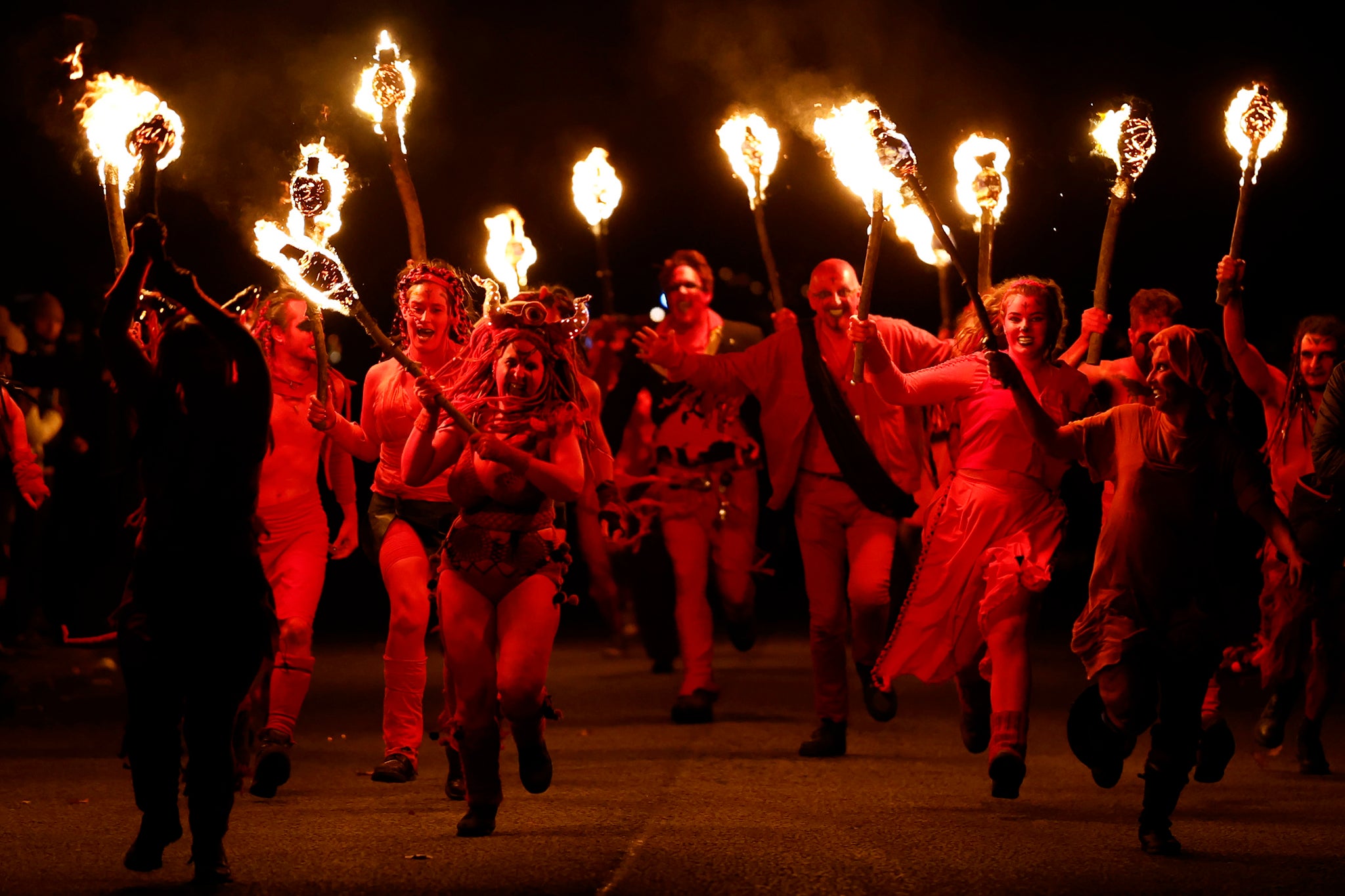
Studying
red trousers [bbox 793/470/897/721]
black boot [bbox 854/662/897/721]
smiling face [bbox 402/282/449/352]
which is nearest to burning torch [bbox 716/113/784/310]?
red trousers [bbox 793/470/897/721]

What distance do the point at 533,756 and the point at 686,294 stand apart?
4.25 meters

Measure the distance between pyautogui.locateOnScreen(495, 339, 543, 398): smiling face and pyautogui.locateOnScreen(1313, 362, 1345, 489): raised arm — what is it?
376 centimetres

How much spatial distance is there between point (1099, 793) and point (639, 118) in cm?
1108

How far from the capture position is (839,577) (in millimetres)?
8820

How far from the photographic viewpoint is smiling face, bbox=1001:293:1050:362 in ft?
24.8

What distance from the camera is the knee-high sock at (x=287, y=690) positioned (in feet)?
24.8

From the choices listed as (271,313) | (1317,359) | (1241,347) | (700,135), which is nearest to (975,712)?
(1241,347)

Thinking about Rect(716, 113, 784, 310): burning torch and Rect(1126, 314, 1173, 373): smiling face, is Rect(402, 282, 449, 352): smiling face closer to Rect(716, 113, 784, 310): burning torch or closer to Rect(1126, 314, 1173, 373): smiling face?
Rect(716, 113, 784, 310): burning torch

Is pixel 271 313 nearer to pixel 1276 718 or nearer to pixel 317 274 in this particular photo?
pixel 317 274

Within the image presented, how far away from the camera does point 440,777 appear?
794cm

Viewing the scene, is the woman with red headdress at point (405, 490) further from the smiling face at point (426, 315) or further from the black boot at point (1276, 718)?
the black boot at point (1276, 718)

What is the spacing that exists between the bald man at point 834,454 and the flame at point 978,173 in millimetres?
824

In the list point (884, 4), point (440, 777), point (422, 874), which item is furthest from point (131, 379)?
point (884, 4)

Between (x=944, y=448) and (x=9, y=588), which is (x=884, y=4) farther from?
(x=9, y=588)
